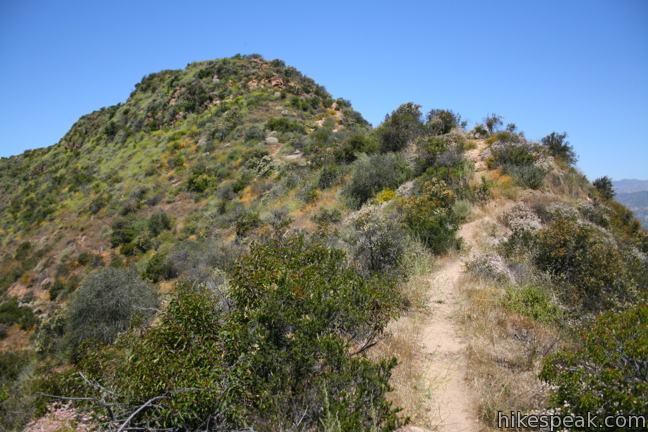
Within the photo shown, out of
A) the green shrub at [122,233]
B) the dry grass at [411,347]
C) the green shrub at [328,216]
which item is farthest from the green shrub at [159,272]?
the dry grass at [411,347]

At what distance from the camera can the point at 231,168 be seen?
2391 centimetres

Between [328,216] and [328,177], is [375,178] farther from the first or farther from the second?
[328,177]

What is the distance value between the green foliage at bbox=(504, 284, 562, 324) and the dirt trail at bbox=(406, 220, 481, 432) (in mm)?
864

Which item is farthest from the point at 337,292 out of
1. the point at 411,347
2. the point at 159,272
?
the point at 159,272

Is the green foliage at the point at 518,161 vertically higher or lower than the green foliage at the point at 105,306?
higher

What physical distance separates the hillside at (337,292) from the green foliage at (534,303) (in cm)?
3

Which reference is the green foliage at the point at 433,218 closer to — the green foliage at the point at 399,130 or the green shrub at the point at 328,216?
the green shrub at the point at 328,216

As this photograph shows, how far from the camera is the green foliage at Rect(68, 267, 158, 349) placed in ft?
35.6

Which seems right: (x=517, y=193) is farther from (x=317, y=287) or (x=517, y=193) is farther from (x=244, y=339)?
(x=244, y=339)

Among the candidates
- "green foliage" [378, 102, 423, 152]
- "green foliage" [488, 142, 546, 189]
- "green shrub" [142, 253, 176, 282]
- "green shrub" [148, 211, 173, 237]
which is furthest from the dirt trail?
"green shrub" [148, 211, 173, 237]

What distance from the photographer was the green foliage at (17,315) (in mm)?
16547

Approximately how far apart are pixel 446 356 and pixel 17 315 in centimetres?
1936

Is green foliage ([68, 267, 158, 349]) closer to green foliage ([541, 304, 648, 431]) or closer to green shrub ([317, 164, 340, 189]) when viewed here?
green shrub ([317, 164, 340, 189])

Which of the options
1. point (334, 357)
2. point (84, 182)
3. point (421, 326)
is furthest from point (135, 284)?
point (84, 182)
